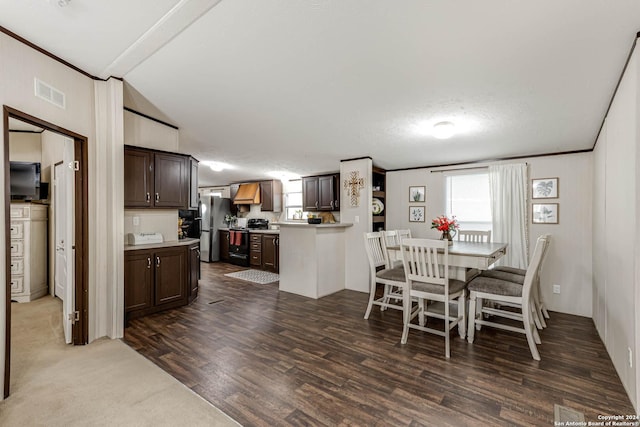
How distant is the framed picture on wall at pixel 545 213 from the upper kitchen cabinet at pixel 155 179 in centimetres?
488

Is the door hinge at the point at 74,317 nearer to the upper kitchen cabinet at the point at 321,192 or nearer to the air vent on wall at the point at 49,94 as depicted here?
the air vent on wall at the point at 49,94

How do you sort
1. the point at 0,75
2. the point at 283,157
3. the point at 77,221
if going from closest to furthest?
the point at 0,75 → the point at 77,221 → the point at 283,157

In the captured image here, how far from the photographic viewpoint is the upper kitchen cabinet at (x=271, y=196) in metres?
7.29

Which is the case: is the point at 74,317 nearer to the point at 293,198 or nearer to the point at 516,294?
the point at 516,294

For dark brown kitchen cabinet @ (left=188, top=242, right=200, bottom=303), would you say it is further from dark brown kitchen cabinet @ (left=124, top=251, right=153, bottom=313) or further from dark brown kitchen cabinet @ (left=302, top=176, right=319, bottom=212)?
dark brown kitchen cabinet @ (left=302, top=176, right=319, bottom=212)

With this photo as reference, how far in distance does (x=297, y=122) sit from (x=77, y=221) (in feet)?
8.38

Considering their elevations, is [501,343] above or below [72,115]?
below

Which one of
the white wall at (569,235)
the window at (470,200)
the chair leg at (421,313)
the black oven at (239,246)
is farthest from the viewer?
the black oven at (239,246)

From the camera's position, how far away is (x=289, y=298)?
14.5ft

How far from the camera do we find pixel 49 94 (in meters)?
2.45

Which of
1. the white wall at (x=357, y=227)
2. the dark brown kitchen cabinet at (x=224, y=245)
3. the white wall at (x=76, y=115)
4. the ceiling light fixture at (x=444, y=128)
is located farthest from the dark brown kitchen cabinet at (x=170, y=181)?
the dark brown kitchen cabinet at (x=224, y=245)

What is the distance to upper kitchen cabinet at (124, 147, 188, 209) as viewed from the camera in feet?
11.6

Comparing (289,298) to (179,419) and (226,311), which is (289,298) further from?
(179,419)

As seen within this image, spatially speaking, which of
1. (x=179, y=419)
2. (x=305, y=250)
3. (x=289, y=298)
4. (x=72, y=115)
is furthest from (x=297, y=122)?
(x=179, y=419)
